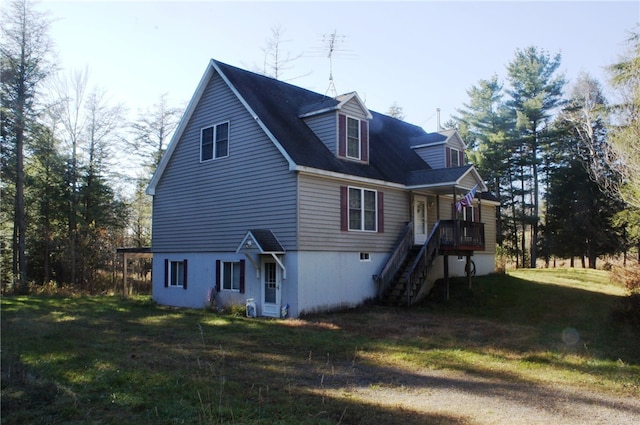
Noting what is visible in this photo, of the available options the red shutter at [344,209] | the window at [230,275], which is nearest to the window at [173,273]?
the window at [230,275]

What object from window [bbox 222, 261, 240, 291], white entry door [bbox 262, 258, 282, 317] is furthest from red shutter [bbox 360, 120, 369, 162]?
window [bbox 222, 261, 240, 291]

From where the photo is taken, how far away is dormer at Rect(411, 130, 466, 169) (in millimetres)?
23328

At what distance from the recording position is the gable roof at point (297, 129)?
1611 cm

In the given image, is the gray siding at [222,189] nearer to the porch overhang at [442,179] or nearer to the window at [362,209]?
the window at [362,209]

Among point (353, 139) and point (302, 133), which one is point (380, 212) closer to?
point (353, 139)

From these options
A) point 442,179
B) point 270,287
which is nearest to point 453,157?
point 442,179

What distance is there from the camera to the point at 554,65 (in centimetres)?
4056

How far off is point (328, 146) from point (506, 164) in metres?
27.9

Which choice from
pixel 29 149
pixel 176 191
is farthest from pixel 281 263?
pixel 29 149

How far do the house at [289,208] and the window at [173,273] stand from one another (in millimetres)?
41

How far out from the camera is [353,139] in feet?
59.9

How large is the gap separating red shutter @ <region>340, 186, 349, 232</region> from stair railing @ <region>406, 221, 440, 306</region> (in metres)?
2.87

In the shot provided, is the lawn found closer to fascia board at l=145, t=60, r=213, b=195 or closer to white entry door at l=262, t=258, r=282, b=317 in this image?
white entry door at l=262, t=258, r=282, b=317

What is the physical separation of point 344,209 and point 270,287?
361 cm
